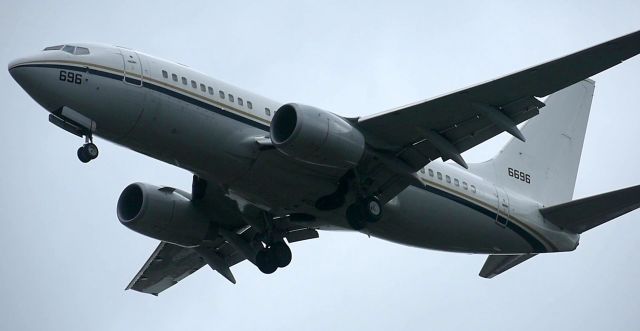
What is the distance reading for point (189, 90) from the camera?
3183 cm

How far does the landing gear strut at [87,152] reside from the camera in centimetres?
3114

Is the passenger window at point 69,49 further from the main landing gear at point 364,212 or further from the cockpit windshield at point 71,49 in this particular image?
the main landing gear at point 364,212

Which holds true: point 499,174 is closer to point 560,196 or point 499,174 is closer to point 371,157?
point 560,196

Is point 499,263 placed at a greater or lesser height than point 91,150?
lesser

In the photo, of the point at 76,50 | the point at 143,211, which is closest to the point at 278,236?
the point at 143,211

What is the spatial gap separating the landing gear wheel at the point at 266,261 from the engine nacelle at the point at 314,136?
6.15m

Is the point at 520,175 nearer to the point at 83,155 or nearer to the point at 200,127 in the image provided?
the point at 200,127

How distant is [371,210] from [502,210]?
556 centimetres

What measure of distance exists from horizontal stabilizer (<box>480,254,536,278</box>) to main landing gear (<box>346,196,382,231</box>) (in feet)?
21.7

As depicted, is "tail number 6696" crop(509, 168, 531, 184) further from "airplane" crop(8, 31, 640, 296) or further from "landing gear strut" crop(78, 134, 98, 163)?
"landing gear strut" crop(78, 134, 98, 163)

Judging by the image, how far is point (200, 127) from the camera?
104 feet

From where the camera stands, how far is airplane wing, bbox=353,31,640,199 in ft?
98.2

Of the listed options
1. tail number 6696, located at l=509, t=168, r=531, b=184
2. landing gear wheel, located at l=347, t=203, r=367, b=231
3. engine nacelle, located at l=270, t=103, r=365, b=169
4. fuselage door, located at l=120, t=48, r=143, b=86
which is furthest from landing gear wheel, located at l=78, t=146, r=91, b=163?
tail number 6696, located at l=509, t=168, r=531, b=184

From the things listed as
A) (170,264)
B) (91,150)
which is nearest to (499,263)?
(170,264)
